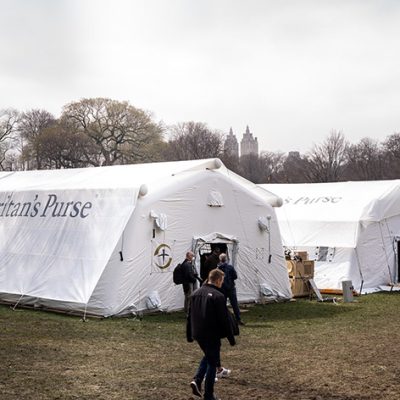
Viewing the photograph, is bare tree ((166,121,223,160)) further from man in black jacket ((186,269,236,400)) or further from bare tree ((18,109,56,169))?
man in black jacket ((186,269,236,400))

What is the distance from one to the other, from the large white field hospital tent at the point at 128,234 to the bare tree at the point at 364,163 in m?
49.8

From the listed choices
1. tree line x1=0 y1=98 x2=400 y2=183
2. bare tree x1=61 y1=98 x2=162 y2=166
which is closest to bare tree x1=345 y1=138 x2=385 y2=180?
tree line x1=0 y1=98 x2=400 y2=183

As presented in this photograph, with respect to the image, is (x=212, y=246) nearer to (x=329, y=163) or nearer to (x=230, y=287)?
(x=230, y=287)

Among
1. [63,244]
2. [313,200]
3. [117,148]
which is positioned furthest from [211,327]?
[117,148]

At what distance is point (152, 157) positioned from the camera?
65.1 m

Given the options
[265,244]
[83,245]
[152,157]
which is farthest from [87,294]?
[152,157]

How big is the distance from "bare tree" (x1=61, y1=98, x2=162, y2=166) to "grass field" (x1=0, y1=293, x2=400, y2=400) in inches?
1927

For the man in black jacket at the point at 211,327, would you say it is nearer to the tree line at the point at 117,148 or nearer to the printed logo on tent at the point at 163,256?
the printed logo on tent at the point at 163,256

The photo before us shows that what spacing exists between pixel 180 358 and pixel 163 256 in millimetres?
6369

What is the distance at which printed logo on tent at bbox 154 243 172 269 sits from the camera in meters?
17.3

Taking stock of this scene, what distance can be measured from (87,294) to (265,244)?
6.57 meters

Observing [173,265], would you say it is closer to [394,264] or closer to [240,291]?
[240,291]

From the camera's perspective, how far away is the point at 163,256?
17516mm

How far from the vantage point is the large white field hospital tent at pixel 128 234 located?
16609 mm
